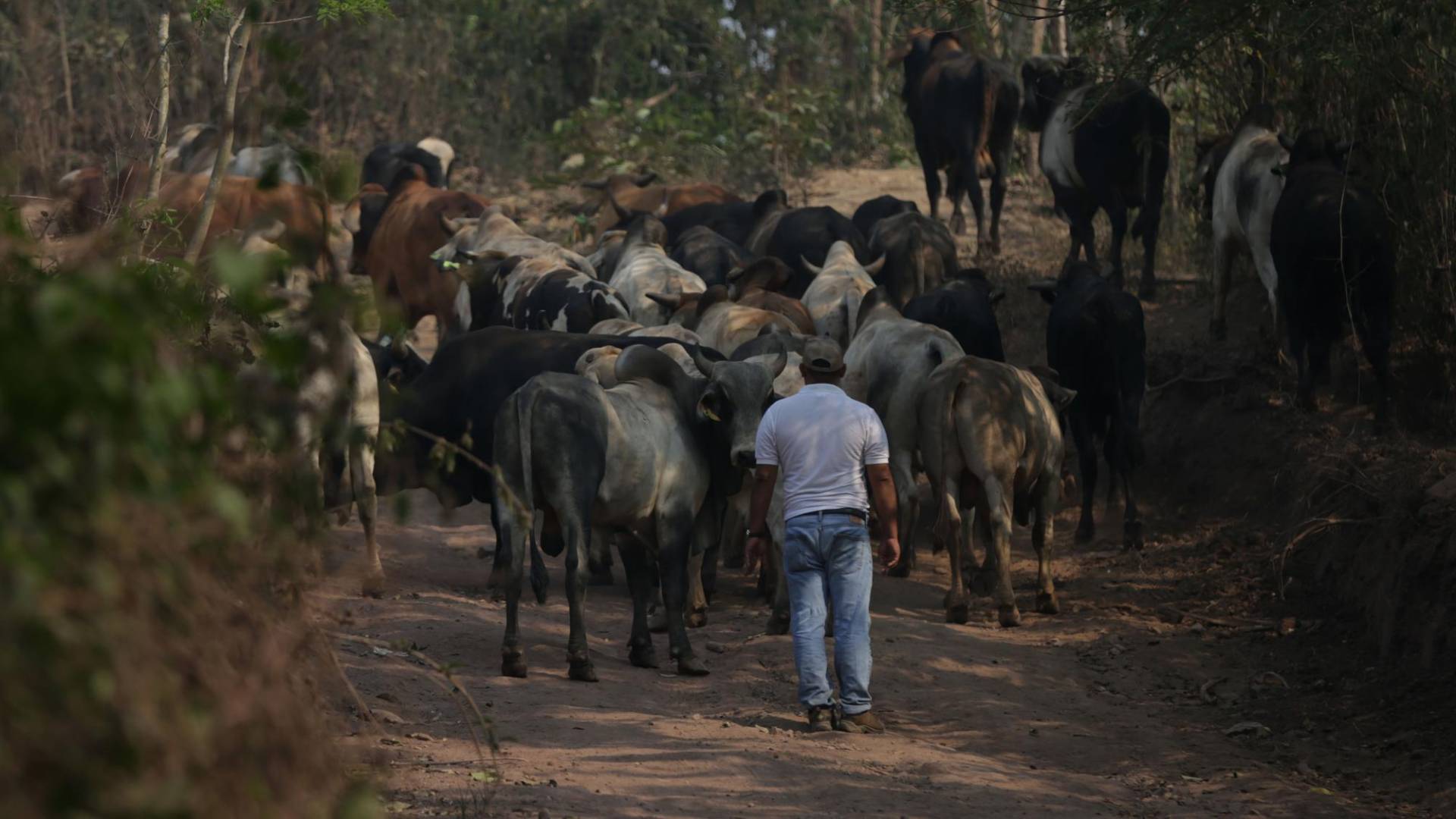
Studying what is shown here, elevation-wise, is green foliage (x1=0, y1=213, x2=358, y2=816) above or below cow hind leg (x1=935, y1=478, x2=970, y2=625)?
above

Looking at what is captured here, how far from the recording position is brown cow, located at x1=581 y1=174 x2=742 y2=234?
62.5 feet

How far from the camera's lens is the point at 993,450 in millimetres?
10258

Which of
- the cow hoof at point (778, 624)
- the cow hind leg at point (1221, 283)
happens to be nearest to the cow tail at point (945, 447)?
the cow hoof at point (778, 624)

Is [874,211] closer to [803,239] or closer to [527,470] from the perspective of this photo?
[803,239]

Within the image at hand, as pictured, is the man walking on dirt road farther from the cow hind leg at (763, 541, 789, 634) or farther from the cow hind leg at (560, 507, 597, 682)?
the cow hind leg at (763, 541, 789, 634)

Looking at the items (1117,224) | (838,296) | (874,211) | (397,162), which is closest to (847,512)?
(838,296)

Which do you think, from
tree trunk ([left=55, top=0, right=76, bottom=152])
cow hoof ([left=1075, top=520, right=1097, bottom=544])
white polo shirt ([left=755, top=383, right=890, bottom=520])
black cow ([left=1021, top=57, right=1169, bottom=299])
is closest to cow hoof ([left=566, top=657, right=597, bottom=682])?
white polo shirt ([left=755, top=383, right=890, bottom=520])

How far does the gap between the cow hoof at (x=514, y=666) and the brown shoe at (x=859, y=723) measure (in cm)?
157

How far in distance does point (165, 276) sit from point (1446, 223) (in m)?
8.70

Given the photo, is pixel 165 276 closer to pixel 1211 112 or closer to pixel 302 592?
pixel 302 592

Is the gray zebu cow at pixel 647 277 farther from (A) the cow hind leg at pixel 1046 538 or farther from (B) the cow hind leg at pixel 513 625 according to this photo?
(B) the cow hind leg at pixel 513 625

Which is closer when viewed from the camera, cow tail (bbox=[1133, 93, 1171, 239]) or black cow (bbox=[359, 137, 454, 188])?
cow tail (bbox=[1133, 93, 1171, 239])

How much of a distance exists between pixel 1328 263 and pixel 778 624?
14.5 ft

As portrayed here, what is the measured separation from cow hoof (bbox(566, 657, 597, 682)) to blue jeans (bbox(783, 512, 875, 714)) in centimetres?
115
